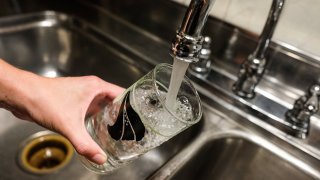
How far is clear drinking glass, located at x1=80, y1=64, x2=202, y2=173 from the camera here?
0.37 m

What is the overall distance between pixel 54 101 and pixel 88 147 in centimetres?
11

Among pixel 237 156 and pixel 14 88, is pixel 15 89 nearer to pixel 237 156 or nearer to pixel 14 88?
pixel 14 88

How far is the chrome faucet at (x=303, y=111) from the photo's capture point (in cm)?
54

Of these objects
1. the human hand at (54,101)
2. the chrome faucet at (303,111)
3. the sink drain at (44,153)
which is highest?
the chrome faucet at (303,111)

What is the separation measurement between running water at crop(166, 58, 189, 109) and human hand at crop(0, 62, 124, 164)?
14 centimetres

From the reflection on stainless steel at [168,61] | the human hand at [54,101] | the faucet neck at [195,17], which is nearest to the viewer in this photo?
the faucet neck at [195,17]

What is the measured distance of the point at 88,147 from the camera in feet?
1.38

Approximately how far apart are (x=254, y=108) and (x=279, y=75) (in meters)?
0.11

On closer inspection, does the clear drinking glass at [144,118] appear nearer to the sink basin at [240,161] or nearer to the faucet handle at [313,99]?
the sink basin at [240,161]

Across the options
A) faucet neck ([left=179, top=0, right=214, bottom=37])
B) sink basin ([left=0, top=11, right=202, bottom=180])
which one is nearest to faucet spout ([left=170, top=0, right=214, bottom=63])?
faucet neck ([left=179, top=0, right=214, bottom=37])

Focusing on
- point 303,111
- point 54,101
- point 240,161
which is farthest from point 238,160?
point 54,101

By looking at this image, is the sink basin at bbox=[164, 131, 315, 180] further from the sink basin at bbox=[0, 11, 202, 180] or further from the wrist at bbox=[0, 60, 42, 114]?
the wrist at bbox=[0, 60, 42, 114]

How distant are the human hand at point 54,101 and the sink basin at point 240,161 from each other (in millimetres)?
213

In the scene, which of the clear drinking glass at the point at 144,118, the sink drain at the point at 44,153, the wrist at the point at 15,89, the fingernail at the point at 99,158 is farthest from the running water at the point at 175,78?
the sink drain at the point at 44,153
